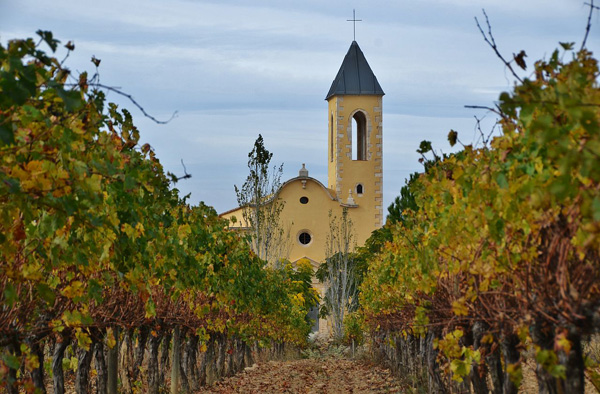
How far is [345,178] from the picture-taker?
53000 mm

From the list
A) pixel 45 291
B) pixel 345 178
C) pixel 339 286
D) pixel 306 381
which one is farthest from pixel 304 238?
pixel 45 291

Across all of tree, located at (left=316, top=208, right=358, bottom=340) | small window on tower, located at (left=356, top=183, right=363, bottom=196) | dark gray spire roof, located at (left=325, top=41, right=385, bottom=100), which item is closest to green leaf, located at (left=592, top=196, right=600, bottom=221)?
tree, located at (left=316, top=208, right=358, bottom=340)

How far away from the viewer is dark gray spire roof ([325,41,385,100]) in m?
54.2

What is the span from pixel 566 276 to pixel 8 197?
3.24 metres

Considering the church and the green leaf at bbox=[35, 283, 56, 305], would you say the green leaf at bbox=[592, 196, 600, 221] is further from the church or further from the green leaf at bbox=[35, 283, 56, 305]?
the church

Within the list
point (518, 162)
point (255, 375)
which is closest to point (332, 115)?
point (255, 375)

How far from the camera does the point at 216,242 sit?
14453 mm

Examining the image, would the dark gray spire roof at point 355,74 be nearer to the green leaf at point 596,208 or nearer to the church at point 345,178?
the church at point 345,178

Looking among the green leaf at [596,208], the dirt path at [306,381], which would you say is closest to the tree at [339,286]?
the dirt path at [306,381]

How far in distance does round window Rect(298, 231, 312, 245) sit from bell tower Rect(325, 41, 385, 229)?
9.80 feet

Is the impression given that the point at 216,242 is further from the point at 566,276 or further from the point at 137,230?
the point at 566,276

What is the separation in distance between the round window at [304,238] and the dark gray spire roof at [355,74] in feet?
31.3

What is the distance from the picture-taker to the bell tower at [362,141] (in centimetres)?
5225

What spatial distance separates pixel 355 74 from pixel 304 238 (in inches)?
458
